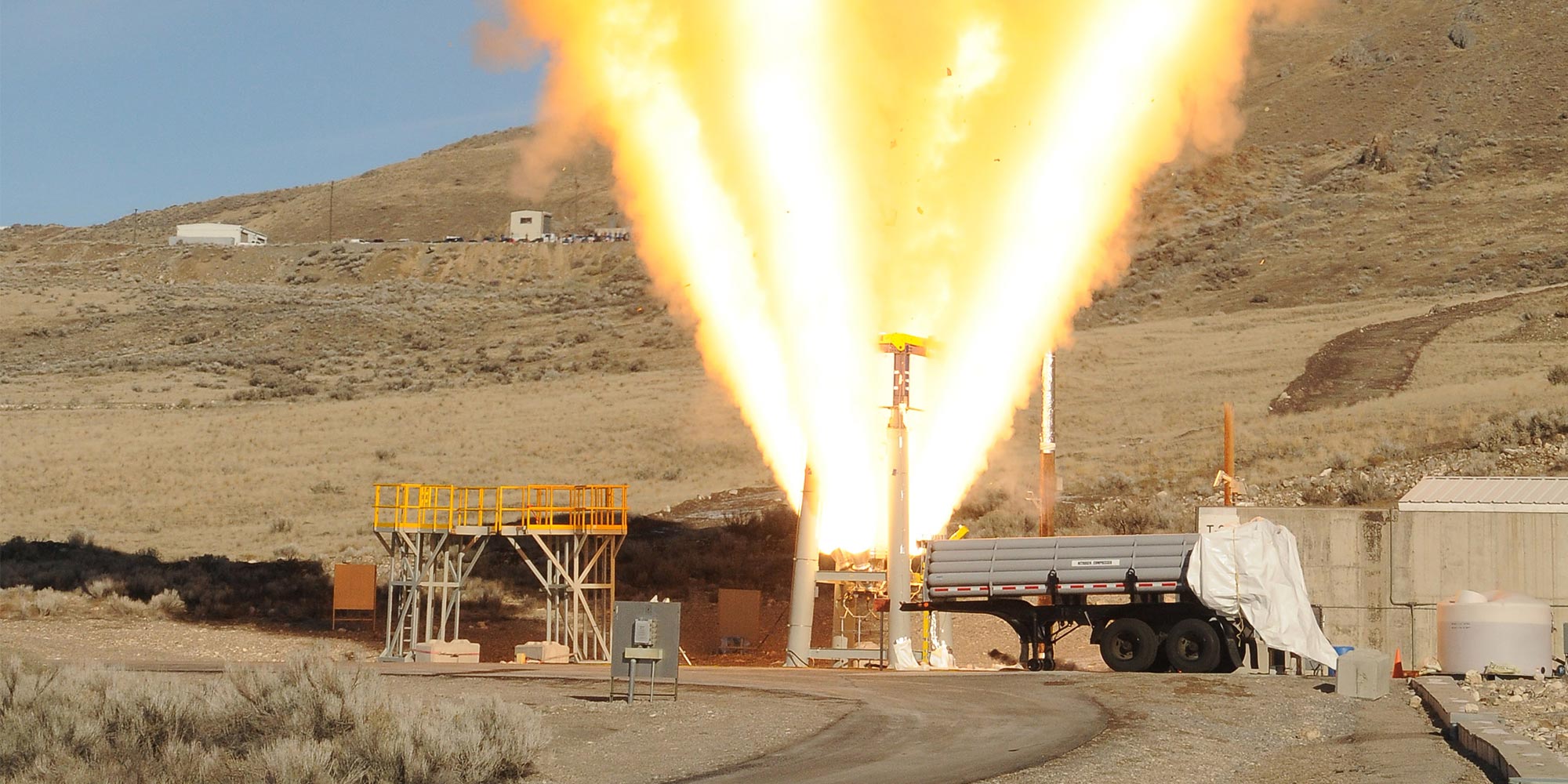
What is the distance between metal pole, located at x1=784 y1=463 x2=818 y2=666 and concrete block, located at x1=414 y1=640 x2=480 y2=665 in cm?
680

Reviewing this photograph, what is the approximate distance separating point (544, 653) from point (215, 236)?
135 meters

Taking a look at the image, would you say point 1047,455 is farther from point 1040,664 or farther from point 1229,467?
point 1040,664

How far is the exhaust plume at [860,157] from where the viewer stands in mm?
36750

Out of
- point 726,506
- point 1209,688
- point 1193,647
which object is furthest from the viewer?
point 726,506

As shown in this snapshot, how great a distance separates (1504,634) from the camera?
31.3 m

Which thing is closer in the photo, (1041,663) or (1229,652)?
(1229,652)

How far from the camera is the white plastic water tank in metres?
31.3

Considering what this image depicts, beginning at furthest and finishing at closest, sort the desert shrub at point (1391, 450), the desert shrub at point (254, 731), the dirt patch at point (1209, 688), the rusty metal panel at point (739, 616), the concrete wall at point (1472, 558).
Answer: the desert shrub at point (1391, 450), the rusty metal panel at point (739, 616), the concrete wall at point (1472, 558), the dirt patch at point (1209, 688), the desert shrub at point (254, 731)

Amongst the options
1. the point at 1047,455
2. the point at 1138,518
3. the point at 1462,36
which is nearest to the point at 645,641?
the point at 1047,455

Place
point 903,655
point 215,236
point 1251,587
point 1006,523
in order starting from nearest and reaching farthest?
1. point 1251,587
2. point 903,655
3. point 1006,523
4. point 215,236

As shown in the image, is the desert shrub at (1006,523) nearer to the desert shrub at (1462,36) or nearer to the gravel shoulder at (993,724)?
the gravel shoulder at (993,724)

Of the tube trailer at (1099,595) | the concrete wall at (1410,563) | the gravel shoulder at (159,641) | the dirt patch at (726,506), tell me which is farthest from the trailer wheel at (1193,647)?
the dirt patch at (726,506)

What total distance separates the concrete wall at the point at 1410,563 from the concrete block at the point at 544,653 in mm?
14524

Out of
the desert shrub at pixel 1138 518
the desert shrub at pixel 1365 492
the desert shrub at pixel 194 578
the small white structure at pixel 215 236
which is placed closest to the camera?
the desert shrub at pixel 194 578
